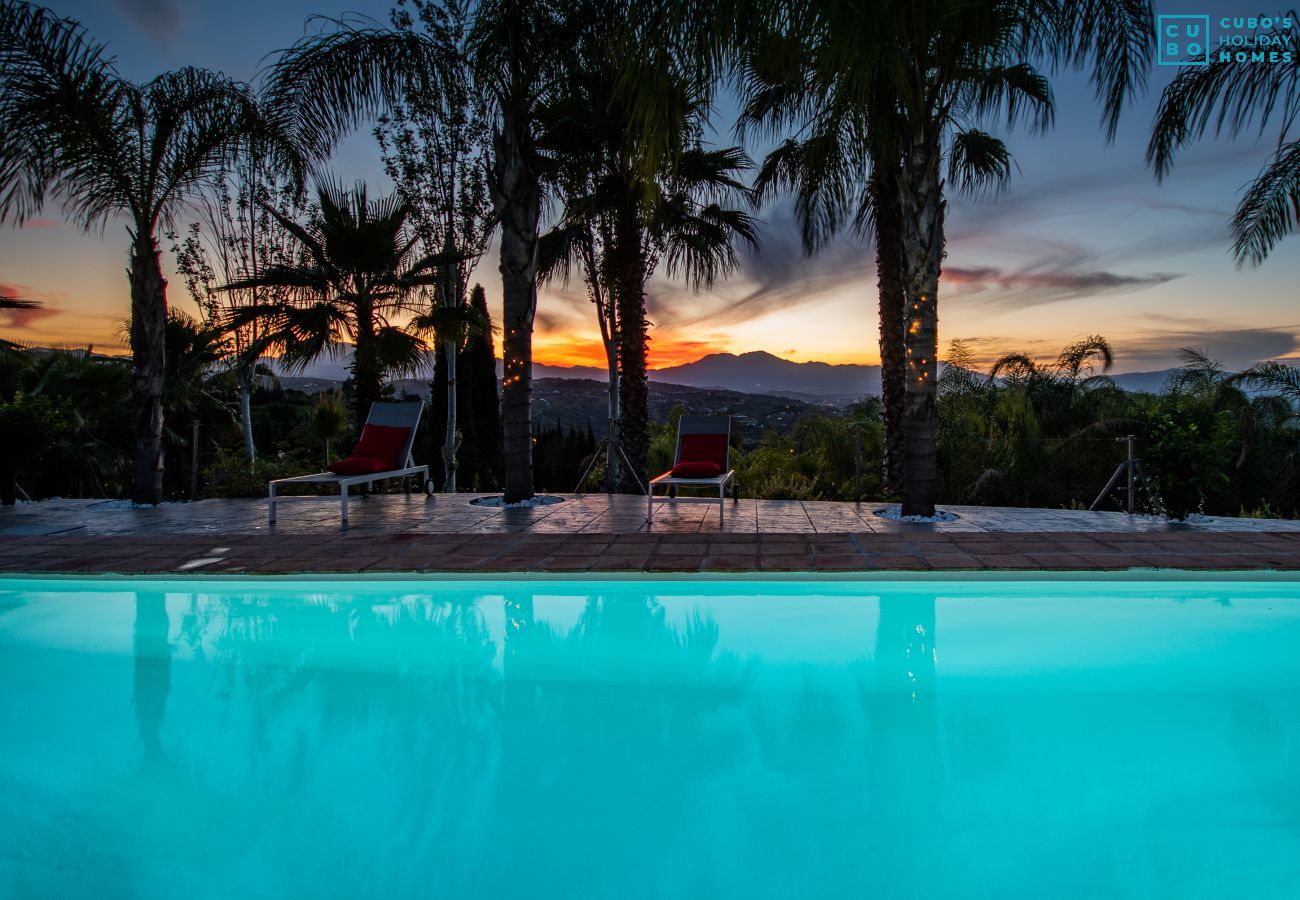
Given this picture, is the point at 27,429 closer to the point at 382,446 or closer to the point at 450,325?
the point at 382,446

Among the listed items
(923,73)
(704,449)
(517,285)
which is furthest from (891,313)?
(517,285)

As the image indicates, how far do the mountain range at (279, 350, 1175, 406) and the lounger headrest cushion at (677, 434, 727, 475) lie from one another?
609cm

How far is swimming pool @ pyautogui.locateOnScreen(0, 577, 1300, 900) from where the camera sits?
2.52 m

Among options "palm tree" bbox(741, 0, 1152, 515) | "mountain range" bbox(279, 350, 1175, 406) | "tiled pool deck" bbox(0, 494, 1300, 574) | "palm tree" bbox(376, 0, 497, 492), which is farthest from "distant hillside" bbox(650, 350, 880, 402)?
"tiled pool deck" bbox(0, 494, 1300, 574)

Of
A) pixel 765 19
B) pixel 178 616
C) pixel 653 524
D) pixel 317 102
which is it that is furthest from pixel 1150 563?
pixel 317 102

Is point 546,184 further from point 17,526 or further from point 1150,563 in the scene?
point 1150,563

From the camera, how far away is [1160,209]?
13977 millimetres

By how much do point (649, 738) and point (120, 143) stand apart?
9.12 m

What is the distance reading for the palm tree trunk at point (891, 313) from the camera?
1062 centimetres

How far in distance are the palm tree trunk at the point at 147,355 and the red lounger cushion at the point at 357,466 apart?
2536mm

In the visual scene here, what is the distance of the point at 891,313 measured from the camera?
35.0ft

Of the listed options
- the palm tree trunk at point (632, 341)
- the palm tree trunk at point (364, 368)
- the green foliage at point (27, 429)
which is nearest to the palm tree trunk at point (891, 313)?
the palm tree trunk at point (632, 341)

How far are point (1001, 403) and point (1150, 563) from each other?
8669 mm

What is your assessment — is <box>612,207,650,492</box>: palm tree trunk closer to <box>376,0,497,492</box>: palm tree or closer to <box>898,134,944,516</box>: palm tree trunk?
<box>376,0,497,492</box>: palm tree
